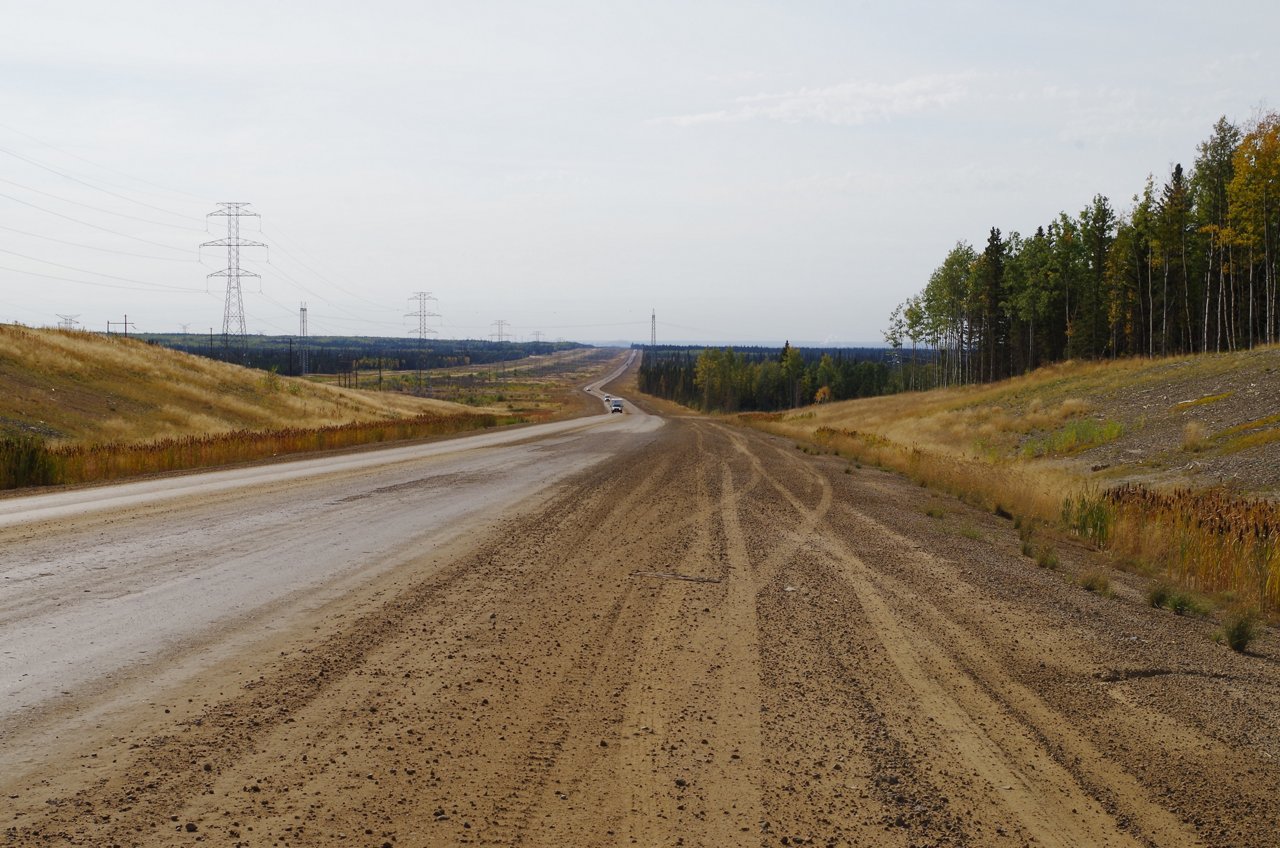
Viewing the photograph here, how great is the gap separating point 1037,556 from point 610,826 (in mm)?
9658

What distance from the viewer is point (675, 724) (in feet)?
17.5

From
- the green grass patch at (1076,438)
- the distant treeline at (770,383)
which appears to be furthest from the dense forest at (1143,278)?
the distant treeline at (770,383)

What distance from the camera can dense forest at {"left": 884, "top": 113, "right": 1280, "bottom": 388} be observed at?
54344mm

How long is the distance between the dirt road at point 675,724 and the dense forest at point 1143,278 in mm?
53718

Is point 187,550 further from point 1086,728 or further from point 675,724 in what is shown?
point 1086,728

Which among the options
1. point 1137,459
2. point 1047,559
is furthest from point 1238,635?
point 1137,459

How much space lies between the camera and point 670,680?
6.15 metres

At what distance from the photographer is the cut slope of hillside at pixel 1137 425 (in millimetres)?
22859

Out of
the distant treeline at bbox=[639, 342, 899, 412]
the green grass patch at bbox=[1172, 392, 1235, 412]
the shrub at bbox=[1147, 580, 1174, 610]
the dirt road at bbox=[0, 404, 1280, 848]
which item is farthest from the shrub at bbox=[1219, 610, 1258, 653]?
the distant treeline at bbox=[639, 342, 899, 412]

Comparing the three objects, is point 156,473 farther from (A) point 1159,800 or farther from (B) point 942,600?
(A) point 1159,800

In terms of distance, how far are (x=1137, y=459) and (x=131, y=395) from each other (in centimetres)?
4161

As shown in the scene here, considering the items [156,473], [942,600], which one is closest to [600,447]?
[156,473]

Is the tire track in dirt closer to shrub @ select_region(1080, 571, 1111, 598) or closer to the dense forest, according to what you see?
shrub @ select_region(1080, 571, 1111, 598)

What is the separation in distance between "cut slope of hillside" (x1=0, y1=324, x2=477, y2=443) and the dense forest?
189 feet
